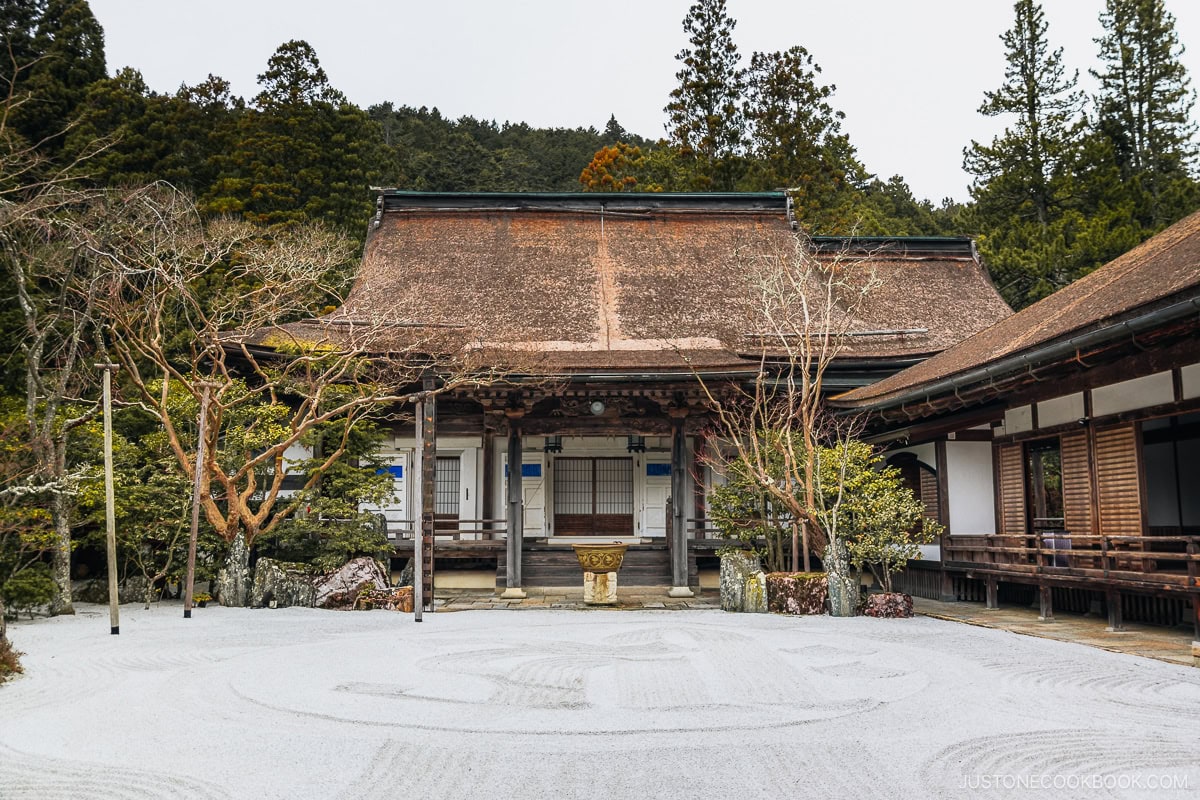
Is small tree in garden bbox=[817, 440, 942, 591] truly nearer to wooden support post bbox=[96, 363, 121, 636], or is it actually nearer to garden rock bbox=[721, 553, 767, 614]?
garden rock bbox=[721, 553, 767, 614]

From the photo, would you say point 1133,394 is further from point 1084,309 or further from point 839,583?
point 839,583

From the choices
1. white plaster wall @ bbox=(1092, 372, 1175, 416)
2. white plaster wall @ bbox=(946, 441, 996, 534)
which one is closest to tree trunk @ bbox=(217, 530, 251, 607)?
white plaster wall @ bbox=(946, 441, 996, 534)

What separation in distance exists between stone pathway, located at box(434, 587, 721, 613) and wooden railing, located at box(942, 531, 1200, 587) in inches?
139

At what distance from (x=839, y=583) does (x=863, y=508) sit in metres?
1.19

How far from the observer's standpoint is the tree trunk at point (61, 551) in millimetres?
10242

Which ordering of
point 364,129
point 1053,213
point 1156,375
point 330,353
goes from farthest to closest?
point 364,129, point 1053,213, point 330,353, point 1156,375

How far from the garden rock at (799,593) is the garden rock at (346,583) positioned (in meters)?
5.18

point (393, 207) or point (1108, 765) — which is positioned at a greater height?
point (393, 207)

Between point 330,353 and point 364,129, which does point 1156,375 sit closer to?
point 330,353

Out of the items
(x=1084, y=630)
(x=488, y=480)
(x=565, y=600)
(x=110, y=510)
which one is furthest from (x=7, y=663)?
(x=1084, y=630)

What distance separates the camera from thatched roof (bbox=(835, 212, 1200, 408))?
8.04 meters

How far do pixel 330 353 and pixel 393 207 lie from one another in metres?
9.05

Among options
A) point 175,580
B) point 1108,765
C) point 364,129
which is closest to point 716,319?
point 175,580

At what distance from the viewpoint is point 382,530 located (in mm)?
13336
